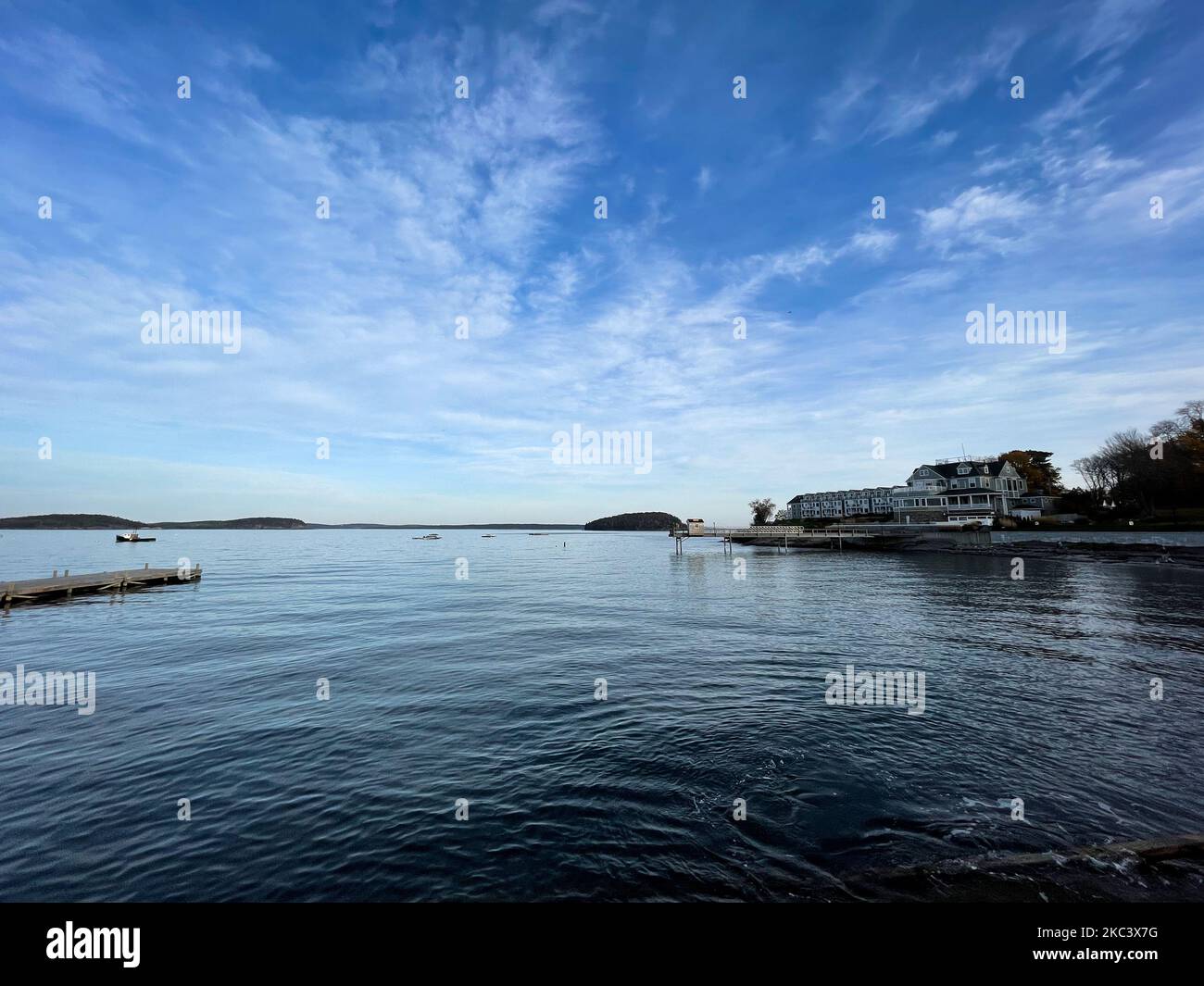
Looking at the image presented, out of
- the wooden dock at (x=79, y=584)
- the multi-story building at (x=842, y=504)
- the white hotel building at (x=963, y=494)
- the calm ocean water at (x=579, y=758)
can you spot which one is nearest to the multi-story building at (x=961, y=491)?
the white hotel building at (x=963, y=494)

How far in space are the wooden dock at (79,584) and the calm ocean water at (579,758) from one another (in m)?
19.3

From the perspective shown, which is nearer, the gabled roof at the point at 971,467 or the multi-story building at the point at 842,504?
the gabled roof at the point at 971,467

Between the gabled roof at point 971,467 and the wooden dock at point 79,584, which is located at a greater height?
the gabled roof at point 971,467

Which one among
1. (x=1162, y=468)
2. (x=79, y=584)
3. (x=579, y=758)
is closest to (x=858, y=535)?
(x=1162, y=468)

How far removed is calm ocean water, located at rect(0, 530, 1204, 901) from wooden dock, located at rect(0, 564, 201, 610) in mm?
19254

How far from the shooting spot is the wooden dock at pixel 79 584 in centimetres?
4241

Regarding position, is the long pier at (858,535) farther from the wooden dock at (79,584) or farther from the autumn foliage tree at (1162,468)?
the wooden dock at (79,584)

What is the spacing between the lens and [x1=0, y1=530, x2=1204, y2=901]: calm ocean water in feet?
28.5

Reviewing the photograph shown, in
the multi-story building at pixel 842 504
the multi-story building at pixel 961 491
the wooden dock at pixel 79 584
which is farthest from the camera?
the multi-story building at pixel 842 504

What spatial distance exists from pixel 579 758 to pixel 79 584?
57558mm

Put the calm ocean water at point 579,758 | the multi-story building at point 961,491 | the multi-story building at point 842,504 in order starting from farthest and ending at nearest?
1. the multi-story building at point 842,504
2. the multi-story building at point 961,491
3. the calm ocean water at point 579,758
